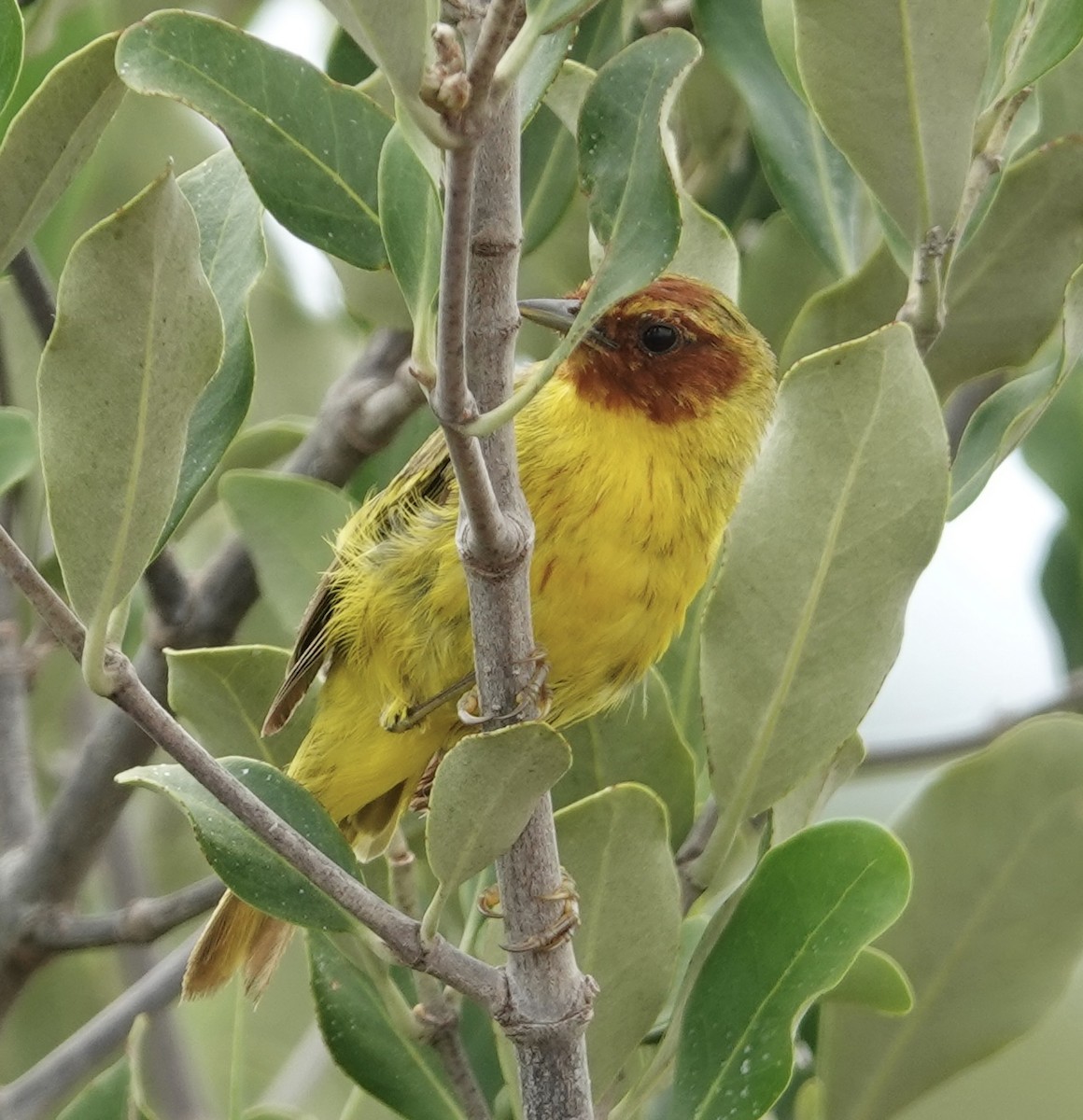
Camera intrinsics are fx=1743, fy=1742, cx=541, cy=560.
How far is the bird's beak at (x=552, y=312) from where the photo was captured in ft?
8.09

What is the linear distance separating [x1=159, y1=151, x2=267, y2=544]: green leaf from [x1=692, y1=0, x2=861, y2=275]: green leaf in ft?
2.36

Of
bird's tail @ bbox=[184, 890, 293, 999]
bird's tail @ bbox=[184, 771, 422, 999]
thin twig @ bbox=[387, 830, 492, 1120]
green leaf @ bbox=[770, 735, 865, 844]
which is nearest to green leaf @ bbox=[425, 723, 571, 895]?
thin twig @ bbox=[387, 830, 492, 1120]

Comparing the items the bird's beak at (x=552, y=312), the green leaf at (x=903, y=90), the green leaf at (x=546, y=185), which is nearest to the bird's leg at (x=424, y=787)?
the bird's beak at (x=552, y=312)

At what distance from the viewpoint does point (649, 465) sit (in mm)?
2648

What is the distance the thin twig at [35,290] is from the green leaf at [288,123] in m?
0.61

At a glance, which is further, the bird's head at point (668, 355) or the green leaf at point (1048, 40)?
the bird's head at point (668, 355)

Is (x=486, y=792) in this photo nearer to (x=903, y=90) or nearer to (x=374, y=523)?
(x=903, y=90)

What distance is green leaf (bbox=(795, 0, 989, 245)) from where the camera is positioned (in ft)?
5.96

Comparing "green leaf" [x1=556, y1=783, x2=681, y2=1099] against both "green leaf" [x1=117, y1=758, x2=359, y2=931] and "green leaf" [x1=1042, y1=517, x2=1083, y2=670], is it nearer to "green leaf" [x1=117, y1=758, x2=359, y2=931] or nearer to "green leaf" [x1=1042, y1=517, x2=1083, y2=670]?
"green leaf" [x1=117, y1=758, x2=359, y2=931]

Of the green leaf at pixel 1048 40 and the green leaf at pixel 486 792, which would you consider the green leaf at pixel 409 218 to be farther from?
the green leaf at pixel 1048 40

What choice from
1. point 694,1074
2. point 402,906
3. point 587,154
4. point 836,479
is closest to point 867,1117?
point 694,1074

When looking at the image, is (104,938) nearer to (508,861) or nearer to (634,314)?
(508,861)

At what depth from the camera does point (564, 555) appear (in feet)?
8.29

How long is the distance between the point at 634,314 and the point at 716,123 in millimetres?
336
